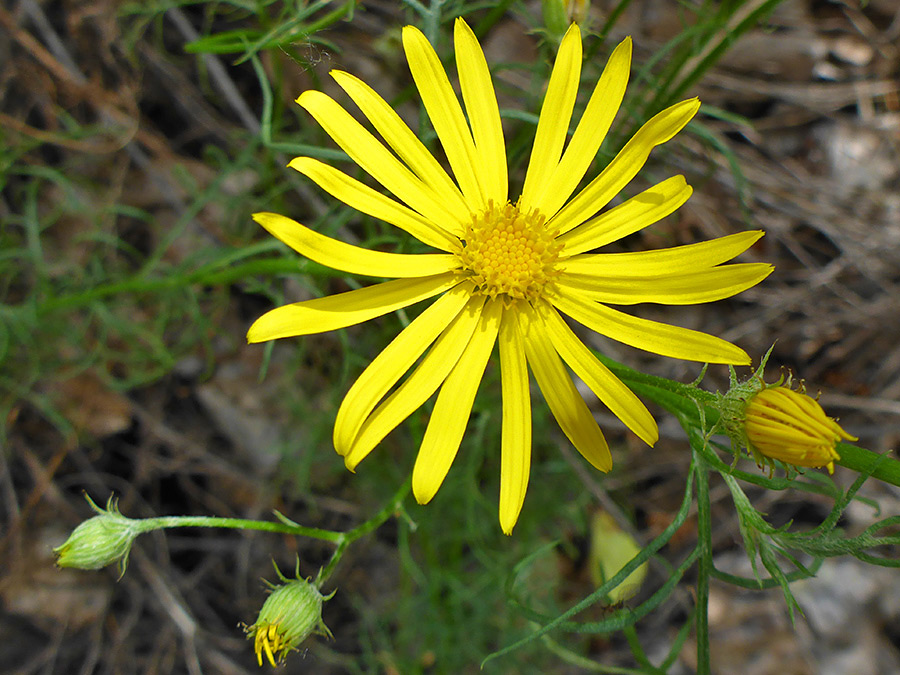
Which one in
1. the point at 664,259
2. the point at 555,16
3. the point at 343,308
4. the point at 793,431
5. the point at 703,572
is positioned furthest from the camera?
the point at 555,16

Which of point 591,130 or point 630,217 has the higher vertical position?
point 591,130

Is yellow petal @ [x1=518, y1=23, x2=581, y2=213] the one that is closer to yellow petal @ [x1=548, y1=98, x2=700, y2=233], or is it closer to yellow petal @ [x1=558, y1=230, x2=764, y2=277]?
yellow petal @ [x1=548, y1=98, x2=700, y2=233]

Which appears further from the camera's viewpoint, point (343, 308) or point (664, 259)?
point (664, 259)

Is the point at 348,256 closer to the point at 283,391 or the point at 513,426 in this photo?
the point at 513,426

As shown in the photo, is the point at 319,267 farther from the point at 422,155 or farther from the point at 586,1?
the point at 586,1

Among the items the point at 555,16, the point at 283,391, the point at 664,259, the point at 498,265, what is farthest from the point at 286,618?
the point at 283,391

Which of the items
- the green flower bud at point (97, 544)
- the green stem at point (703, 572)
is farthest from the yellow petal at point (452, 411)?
the green flower bud at point (97, 544)

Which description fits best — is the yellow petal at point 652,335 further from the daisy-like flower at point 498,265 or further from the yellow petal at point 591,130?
the yellow petal at point 591,130
